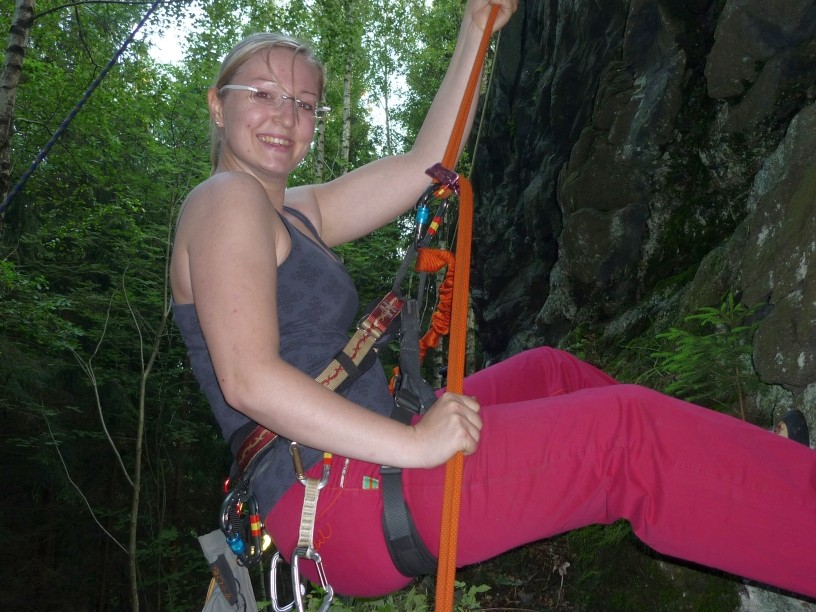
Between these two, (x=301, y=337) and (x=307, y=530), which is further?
(x=301, y=337)

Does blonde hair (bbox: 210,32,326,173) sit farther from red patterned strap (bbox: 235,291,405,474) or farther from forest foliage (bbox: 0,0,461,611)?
forest foliage (bbox: 0,0,461,611)

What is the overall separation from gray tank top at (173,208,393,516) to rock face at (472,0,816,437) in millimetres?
2443

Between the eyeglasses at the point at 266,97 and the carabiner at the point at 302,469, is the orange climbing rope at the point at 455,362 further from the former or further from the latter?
the eyeglasses at the point at 266,97

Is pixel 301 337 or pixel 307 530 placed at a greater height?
pixel 301 337

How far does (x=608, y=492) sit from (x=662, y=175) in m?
7.82

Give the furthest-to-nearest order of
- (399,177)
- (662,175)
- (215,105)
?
(662,175) < (399,177) < (215,105)

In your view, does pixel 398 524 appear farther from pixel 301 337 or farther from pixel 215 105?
pixel 215 105

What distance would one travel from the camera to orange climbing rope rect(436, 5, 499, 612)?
4.54 ft

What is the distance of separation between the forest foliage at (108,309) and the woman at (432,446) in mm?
8747

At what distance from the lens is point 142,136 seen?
12906 millimetres

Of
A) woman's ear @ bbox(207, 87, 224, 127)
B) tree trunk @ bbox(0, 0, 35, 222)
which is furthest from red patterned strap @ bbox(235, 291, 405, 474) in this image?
tree trunk @ bbox(0, 0, 35, 222)

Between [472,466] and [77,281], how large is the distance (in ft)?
46.8

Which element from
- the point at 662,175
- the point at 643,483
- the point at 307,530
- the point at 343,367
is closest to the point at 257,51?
the point at 343,367

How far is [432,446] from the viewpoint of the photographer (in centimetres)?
148
